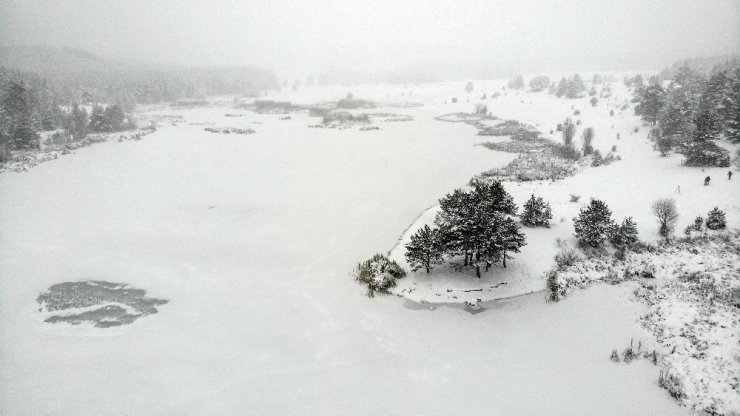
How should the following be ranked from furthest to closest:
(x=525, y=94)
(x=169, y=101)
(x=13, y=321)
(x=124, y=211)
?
(x=169, y=101) → (x=525, y=94) → (x=124, y=211) → (x=13, y=321)

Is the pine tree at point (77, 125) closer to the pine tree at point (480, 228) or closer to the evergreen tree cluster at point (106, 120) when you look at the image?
the evergreen tree cluster at point (106, 120)

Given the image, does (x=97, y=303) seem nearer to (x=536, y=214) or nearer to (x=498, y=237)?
(x=498, y=237)

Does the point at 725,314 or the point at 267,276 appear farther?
the point at 267,276

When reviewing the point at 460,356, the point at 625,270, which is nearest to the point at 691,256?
the point at 625,270

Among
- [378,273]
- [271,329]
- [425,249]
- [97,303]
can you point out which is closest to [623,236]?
[425,249]

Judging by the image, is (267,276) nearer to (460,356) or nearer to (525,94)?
(460,356)

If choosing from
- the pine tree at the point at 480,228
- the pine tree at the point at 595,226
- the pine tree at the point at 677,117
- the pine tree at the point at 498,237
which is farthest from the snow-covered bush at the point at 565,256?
the pine tree at the point at 677,117
